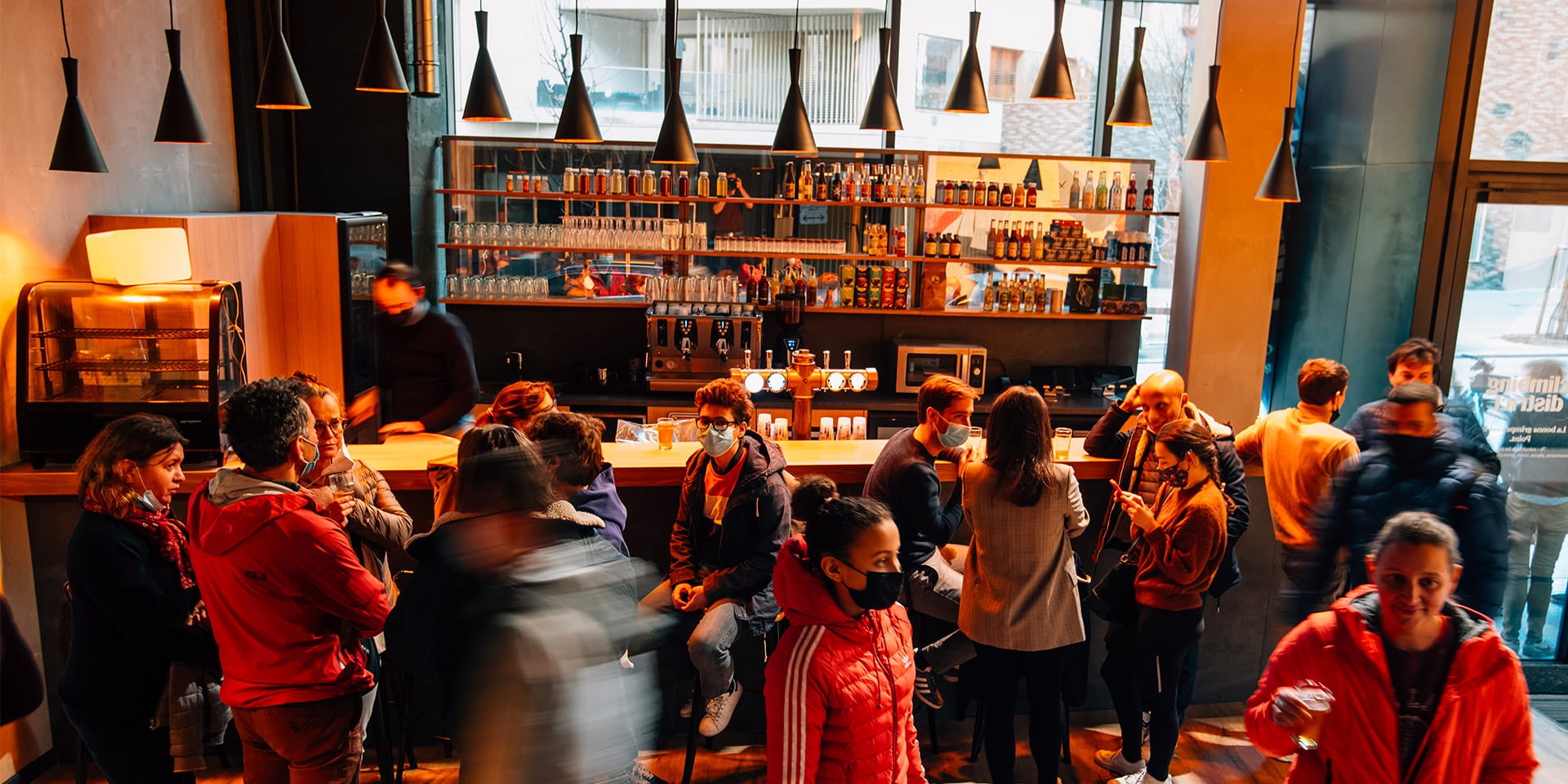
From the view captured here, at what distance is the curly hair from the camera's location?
94.8 inches

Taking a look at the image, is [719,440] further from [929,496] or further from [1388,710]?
[1388,710]

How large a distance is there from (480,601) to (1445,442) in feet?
9.47

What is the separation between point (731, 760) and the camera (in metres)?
3.79

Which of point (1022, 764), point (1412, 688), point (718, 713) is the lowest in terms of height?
point (1022, 764)

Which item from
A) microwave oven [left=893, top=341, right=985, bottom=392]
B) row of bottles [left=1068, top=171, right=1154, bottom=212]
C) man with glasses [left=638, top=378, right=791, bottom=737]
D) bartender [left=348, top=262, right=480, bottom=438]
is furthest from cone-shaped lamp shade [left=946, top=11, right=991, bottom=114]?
row of bottles [left=1068, top=171, right=1154, bottom=212]

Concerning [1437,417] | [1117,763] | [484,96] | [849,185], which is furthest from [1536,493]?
[484,96]

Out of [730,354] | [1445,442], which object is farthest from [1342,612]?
[730,354]

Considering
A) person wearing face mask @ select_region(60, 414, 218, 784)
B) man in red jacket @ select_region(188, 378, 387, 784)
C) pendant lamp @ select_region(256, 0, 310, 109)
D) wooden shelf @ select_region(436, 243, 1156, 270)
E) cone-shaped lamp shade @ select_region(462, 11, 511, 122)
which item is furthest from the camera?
wooden shelf @ select_region(436, 243, 1156, 270)

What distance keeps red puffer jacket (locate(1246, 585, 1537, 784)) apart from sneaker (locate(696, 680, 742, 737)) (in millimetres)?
1756

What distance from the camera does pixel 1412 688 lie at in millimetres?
2158

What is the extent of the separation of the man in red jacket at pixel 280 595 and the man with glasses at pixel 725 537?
43.2 inches

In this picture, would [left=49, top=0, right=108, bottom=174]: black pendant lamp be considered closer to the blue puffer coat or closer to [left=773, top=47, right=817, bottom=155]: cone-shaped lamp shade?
[left=773, top=47, right=817, bottom=155]: cone-shaped lamp shade

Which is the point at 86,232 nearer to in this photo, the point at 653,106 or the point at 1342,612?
the point at 653,106

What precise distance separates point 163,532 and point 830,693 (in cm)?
178
